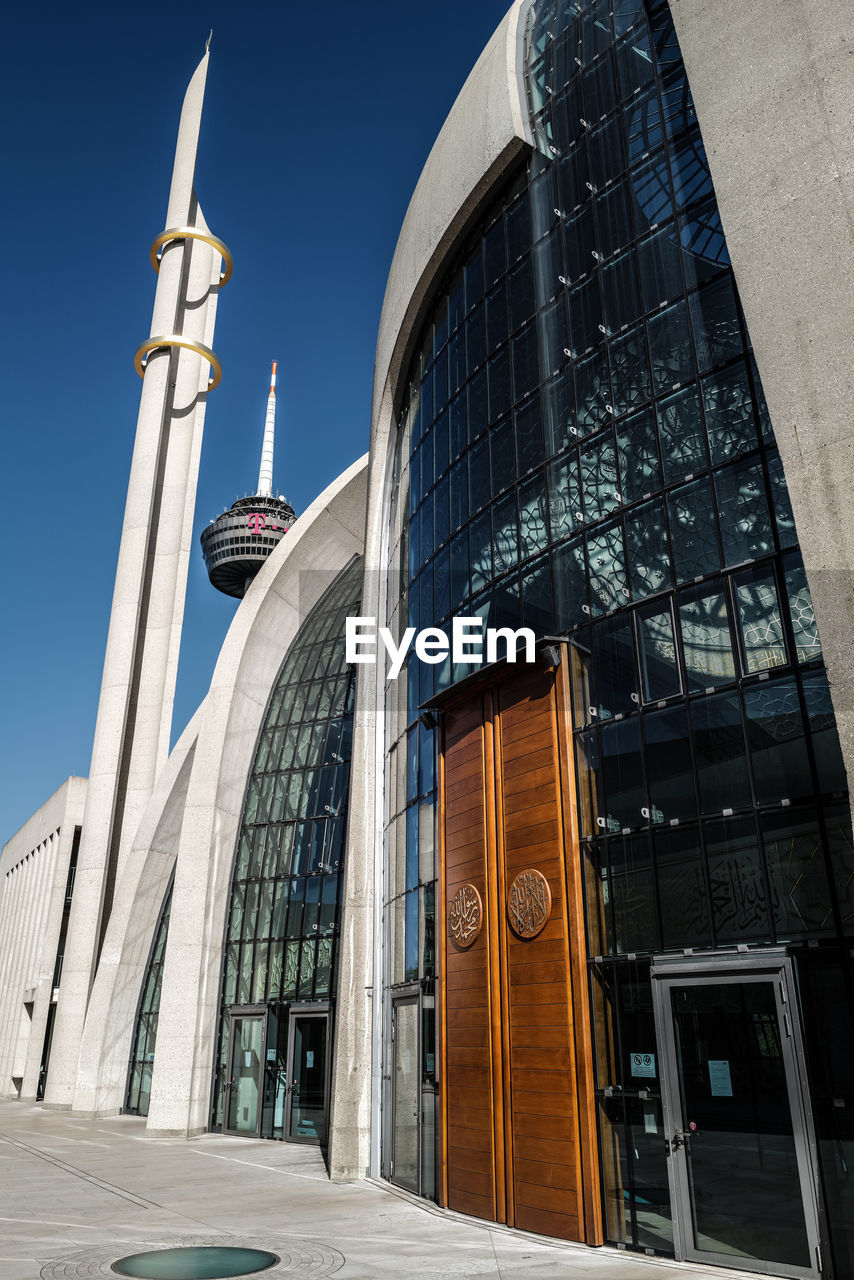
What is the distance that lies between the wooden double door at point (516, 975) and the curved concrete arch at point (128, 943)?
56.1 feet

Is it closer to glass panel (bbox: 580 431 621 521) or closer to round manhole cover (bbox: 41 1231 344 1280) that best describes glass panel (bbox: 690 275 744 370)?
glass panel (bbox: 580 431 621 521)

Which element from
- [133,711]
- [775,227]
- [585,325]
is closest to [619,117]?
[585,325]

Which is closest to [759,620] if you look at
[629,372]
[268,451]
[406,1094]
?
[629,372]

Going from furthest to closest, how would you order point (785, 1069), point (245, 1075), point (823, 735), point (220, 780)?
point (220, 780), point (245, 1075), point (823, 735), point (785, 1069)

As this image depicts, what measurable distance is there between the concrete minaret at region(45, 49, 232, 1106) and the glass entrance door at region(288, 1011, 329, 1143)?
10271mm

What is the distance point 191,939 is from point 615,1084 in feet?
53.6

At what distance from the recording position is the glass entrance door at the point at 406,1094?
14.4 m

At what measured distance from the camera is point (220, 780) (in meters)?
26.1

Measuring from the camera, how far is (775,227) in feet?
31.2

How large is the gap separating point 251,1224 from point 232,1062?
1299cm

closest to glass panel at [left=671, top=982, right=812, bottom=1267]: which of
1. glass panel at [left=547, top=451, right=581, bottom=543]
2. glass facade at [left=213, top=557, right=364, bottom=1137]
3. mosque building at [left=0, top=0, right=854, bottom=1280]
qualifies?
mosque building at [left=0, top=0, right=854, bottom=1280]

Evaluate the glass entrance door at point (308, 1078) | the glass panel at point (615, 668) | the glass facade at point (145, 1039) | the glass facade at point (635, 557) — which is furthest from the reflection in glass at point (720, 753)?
the glass facade at point (145, 1039)

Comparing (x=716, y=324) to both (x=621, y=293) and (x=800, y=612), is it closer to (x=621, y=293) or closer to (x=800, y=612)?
(x=621, y=293)

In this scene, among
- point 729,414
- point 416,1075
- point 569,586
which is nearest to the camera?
point 729,414
